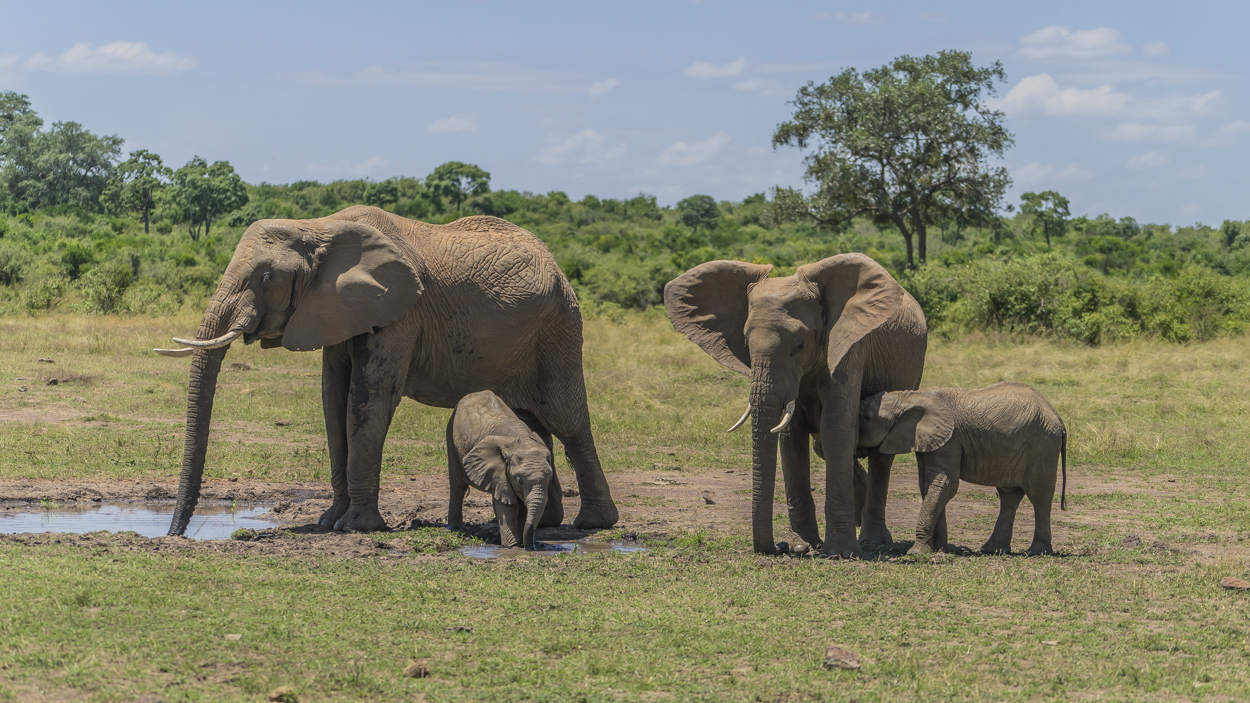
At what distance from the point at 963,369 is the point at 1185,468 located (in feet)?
27.9

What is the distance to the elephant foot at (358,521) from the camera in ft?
30.9

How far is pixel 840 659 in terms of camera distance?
5.94 m

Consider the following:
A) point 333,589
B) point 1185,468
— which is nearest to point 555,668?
point 333,589

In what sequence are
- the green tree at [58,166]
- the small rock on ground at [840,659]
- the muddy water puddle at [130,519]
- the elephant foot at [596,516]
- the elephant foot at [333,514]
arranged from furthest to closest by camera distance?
the green tree at [58,166] < the elephant foot at [596,516] < the elephant foot at [333,514] < the muddy water puddle at [130,519] < the small rock on ground at [840,659]

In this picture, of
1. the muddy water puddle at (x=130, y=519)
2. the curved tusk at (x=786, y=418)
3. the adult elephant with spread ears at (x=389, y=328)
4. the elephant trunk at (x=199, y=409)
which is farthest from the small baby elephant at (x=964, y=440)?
the muddy water puddle at (x=130, y=519)

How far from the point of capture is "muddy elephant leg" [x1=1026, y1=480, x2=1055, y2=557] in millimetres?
8844

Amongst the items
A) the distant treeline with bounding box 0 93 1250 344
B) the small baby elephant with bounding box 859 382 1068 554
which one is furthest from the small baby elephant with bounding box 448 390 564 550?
the distant treeline with bounding box 0 93 1250 344

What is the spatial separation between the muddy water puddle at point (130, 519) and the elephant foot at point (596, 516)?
242 cm

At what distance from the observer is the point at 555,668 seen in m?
5.80

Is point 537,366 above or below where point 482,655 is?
above

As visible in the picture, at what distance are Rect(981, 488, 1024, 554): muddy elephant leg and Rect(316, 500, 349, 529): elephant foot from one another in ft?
15.6

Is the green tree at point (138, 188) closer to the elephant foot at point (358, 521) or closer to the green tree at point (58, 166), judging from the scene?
the green tree at point (58, 166)

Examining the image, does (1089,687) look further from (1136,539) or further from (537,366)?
(537,366)

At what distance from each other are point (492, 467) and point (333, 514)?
1.59 meters
